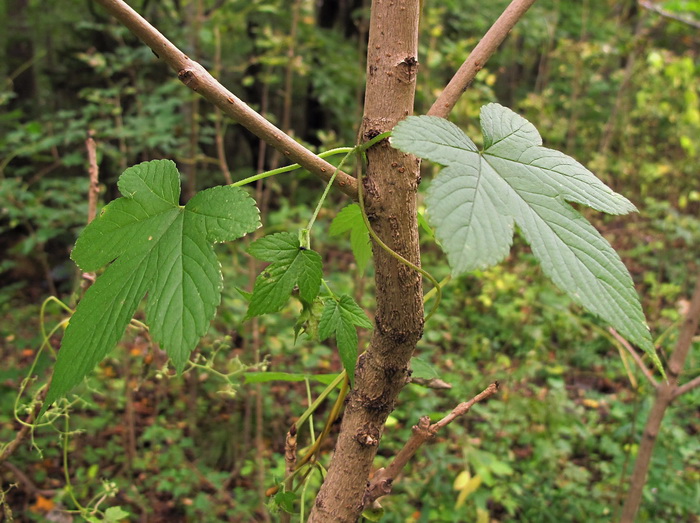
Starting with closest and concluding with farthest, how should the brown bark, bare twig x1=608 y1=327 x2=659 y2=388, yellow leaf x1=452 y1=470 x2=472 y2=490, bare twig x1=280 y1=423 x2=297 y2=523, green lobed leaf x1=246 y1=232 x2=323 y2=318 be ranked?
green lobed leaf x1=246 y1=232 x2=323 y2=318 < bare twig x1=280 y1=423 x2=297 y2=523 < bare twig x1=608 y1=327 x2=659 y2=388 < the brown bark < yellow leaf x1=452 y1=470 x2=472 y2=490

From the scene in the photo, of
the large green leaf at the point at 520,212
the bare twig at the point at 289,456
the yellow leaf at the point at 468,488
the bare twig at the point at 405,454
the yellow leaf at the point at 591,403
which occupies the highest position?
the large green leaf at the point at 520,212

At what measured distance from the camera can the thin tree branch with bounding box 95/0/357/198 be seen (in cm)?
40

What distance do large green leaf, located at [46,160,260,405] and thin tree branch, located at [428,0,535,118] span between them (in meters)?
0.22

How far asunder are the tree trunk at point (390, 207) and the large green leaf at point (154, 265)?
13cm

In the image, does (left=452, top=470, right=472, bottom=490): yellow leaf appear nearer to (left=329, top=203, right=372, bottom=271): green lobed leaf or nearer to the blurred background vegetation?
the blurred background vegetation

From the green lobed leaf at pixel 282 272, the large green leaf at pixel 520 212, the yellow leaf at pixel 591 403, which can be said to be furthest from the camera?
the yellow leaf at pixel 591 403

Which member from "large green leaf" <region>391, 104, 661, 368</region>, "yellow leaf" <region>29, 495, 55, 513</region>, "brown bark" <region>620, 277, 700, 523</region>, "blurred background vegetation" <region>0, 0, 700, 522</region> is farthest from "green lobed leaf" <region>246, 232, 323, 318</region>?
"yellow leaf" <region>29, 495, 55, 513</region>

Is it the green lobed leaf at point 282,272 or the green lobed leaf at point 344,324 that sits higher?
the green lobed leaf at point 282,272

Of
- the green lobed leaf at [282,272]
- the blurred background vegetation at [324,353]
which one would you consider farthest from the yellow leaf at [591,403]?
the green lobed leaf at [282,272]

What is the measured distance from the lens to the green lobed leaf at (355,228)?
0.65 meters

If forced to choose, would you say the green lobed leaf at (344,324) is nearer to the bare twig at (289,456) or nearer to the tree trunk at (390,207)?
the tree trunk at (390,207)

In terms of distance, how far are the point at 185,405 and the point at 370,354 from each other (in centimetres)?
261

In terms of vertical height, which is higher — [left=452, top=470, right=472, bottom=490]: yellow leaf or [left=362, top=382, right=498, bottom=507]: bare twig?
[left=362, top=382, right=498, bottom=507]: bare twig

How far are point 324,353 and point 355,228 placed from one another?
6.91 ft
